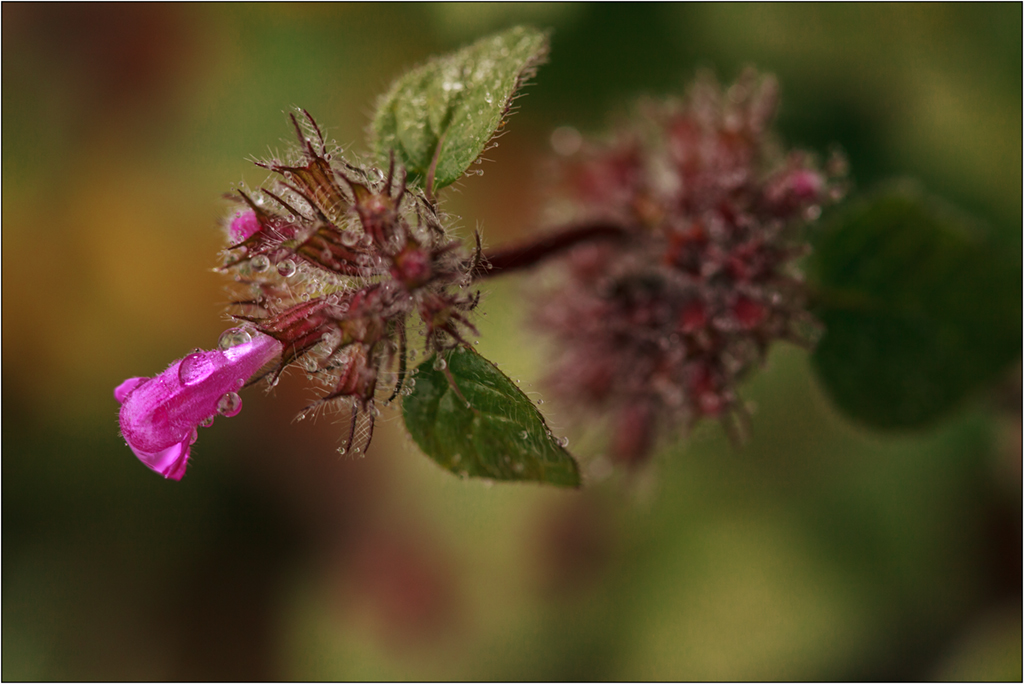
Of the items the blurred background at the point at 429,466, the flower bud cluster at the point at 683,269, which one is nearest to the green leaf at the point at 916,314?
the flower bud cluster at the point at 683,269

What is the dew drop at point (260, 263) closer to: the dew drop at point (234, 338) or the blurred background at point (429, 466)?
the dew drop at point (234, 338)

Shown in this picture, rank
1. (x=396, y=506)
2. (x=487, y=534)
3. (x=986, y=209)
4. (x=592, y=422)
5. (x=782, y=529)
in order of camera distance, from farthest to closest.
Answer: (x=396, y=506)
(x=487, y=534)
(x=782, y=529)
(x=986, y=209)
(x=592, y=422)

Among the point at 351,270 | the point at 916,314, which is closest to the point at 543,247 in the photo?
the point at 351,270

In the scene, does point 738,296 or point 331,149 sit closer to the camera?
point 331,149

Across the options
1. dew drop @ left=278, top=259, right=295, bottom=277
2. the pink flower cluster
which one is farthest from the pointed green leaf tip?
dew drop @ left=278, top=259, right=295, bottom=277

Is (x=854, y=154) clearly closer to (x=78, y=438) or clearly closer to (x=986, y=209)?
(x=986, y=209)

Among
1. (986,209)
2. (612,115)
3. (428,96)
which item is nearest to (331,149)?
(428,96)

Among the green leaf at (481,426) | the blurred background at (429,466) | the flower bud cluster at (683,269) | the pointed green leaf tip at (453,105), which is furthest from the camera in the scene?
the blurred background at (429,466)
